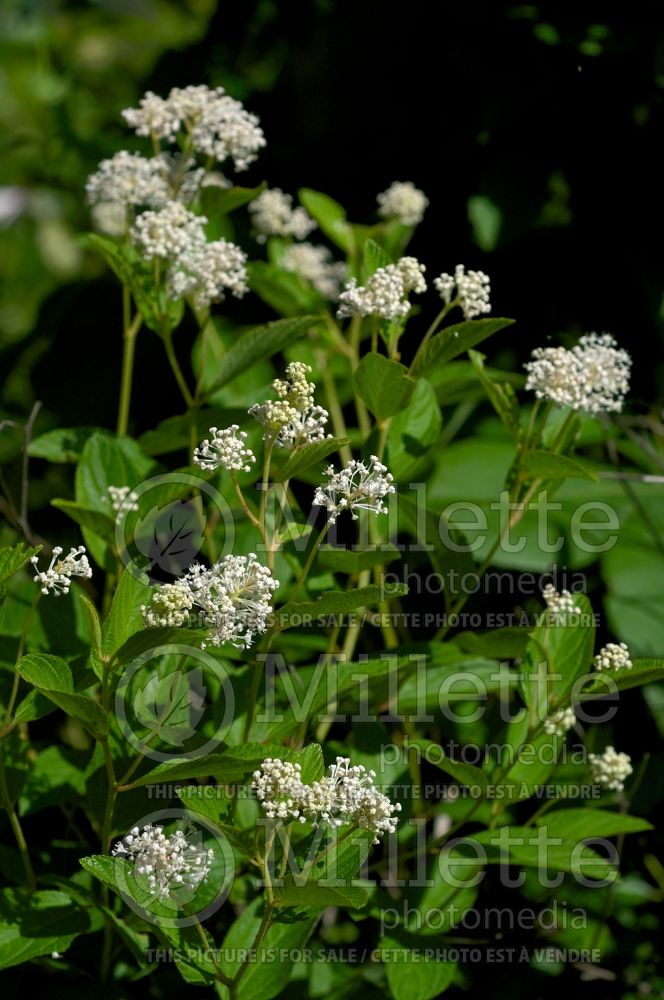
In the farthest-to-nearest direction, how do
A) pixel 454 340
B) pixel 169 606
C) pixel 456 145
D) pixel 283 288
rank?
pixel 456 145, pixel 283 288, pixel 454 340, pixel 169 606

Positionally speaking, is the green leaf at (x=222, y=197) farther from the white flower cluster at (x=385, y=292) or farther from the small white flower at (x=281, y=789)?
the small white flower at (x=281, y=789)

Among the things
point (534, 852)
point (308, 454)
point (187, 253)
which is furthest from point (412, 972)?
point (187, 253)

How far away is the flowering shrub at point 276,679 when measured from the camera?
78cm

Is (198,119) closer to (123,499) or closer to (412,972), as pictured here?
(123,499)

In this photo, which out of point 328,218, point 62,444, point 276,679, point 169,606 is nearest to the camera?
point 169,606

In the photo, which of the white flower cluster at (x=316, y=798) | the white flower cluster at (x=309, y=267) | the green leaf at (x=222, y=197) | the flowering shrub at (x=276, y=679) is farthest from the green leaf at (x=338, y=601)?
the white flower cluster at (x=309, y=267)

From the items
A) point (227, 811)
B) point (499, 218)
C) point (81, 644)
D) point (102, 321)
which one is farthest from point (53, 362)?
point (227, 811)

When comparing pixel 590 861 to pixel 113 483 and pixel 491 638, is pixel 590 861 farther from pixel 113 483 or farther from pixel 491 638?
pixel 113 483

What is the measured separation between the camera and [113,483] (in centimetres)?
106

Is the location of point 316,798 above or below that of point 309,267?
below

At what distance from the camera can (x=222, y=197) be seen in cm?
112

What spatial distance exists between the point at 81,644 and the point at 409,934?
0.43 m

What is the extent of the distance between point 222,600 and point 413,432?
0.41m

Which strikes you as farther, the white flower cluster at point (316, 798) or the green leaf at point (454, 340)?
the green leaf at point (454, 340)
